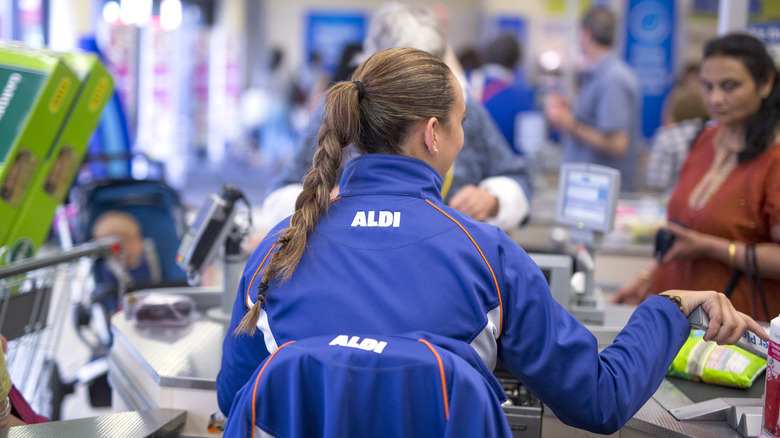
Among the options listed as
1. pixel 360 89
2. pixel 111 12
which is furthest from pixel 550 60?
pixel 360 89

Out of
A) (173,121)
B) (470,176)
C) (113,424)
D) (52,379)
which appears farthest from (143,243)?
(173,121)

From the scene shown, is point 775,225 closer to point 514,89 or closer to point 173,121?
point 514,89

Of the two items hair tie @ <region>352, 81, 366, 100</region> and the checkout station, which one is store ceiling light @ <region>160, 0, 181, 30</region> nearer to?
the checkout station

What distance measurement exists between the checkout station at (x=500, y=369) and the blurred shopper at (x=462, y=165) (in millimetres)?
182

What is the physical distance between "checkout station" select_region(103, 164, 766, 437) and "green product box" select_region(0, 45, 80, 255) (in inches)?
19.1

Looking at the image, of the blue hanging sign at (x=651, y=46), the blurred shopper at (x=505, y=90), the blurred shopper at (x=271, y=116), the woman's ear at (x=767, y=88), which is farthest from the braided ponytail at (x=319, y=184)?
the blurred shopper at (x=271, y=116)

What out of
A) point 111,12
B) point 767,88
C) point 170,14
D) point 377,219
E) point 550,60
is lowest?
point 377,219

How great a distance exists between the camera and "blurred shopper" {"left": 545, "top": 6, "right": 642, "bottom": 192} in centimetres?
418

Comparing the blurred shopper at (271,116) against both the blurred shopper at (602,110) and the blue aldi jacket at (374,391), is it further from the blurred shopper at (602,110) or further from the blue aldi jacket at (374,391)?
the blue aldi jacket at (374,391)

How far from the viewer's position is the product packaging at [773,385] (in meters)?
1.35

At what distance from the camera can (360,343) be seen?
1.17 meters

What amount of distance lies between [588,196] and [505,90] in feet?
9.90

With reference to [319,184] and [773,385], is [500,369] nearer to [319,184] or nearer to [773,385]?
[773,385]

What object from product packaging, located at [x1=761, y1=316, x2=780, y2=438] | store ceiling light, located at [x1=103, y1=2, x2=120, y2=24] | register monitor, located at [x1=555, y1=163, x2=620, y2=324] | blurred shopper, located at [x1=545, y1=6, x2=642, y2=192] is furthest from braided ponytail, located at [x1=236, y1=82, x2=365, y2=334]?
store ceiling light, located at [x1=103, y1=2, x2=120, y2=24]
